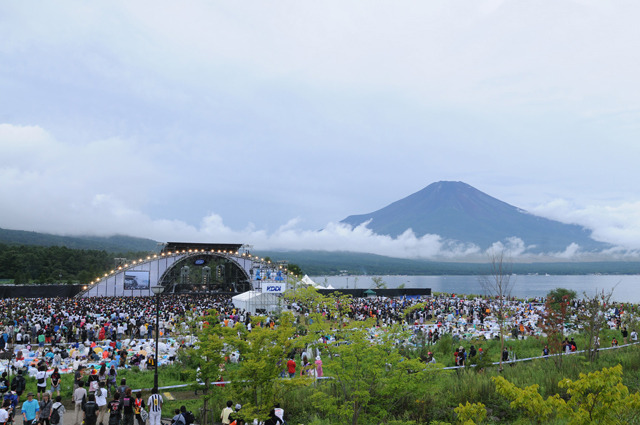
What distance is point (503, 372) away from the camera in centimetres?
1471

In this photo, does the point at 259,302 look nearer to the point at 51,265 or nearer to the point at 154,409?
the point at 154,409

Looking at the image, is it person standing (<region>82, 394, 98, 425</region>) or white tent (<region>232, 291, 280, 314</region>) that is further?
white tent (<region>232, 291, 280, 314</region>)

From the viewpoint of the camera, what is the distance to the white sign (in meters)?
34.9

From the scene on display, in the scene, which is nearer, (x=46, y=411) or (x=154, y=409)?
(x=46, y=411)

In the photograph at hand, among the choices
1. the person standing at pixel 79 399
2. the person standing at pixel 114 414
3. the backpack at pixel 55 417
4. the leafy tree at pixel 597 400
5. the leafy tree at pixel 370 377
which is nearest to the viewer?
the leafy tree at pixel 597 400

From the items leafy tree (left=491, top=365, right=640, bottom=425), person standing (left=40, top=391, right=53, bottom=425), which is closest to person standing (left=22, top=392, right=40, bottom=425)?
person standing (left=40, top=391, right=53, bottom=425)

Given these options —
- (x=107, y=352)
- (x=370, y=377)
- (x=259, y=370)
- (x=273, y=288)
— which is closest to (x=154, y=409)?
(x=259, y=370)

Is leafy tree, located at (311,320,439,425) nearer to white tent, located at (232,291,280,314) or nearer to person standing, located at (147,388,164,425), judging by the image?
person standing, located at (147,388,164,425)

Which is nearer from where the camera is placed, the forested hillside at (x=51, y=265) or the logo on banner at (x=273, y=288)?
the logo on banner at (x=273, y=288)

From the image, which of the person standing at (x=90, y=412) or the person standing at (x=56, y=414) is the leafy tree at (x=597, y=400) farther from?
the person standing at (x=56, y=414)

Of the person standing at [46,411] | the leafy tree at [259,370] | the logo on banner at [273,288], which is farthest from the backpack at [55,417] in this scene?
the logo on banner at [273,288]

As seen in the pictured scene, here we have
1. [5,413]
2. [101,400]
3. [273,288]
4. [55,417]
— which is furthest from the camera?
[273,288]

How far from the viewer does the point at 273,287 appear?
3522 cm

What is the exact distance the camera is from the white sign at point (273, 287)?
1375 inches
